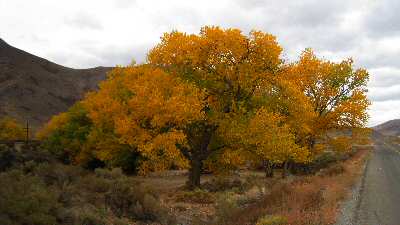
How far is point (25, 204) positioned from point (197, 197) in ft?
44.7

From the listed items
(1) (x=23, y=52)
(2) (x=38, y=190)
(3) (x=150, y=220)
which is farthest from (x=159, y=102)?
(1) (x=23, y=52)

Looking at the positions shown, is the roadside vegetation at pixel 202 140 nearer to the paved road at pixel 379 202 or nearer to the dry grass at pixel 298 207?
the dry grass at pixel 298 207

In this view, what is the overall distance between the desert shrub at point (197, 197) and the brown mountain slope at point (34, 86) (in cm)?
8195

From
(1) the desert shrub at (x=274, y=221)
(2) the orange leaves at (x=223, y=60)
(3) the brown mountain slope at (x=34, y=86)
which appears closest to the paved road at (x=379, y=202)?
(1) the desert shrub at (x=274, y=221)

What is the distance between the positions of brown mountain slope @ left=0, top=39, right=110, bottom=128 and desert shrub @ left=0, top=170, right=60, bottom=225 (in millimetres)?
89401

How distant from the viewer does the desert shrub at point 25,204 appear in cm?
1313

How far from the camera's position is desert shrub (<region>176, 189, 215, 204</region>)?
25.6 meters

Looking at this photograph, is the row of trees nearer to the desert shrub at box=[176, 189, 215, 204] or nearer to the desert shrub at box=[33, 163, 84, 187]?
the desert shrub at box=[176, 189, 215, 204]

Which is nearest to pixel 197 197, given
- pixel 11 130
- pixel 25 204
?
pixel 25 204

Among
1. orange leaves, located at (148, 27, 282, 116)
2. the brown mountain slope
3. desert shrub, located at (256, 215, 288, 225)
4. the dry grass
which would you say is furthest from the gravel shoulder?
the brown mountain slope

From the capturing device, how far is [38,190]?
15195 millimetres

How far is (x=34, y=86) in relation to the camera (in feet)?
398

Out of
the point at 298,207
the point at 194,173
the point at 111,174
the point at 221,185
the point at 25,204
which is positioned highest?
the point at 111,174

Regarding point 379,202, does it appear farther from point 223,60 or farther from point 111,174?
point 111,174
